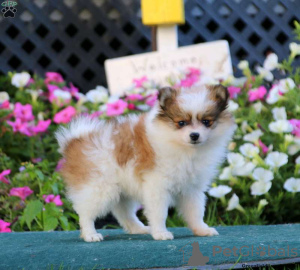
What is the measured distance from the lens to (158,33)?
7.07 meters

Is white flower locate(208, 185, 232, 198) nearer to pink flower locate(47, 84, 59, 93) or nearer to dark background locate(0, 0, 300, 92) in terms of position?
pink flower locate(47, 84, 59, 93)

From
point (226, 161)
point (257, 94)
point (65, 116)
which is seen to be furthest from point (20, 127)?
point (257, 94)

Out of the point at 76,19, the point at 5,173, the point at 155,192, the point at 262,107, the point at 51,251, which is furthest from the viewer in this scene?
the point at 76,19

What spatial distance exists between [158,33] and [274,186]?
2698mm

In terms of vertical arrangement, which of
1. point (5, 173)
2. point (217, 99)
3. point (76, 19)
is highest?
point (76, 19)

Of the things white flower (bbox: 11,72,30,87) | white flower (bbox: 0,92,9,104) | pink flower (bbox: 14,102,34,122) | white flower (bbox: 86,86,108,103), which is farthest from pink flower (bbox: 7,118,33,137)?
white flower (bbox: 11,72,30,87)

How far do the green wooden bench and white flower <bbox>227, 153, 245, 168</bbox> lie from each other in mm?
1396

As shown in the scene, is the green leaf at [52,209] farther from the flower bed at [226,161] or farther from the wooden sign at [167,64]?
the wooden sign at [167,64]

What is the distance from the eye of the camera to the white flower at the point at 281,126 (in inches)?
199

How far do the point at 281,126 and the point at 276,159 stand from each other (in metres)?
0.35

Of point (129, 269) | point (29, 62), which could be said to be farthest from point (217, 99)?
point (29, 62)

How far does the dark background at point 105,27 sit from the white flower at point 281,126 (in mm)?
2709

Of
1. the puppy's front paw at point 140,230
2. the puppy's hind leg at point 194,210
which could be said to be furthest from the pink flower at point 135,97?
the puppy's hind leg at point 194,210

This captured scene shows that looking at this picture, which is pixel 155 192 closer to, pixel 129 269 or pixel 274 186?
pixel 129 269
